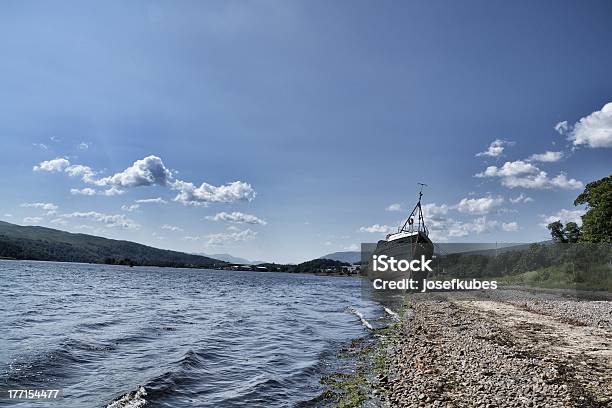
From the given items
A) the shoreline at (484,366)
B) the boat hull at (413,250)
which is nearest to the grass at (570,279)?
the boat hull at (413,250)

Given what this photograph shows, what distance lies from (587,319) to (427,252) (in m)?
42.8

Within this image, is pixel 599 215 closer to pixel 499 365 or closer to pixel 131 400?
pixel 499 365

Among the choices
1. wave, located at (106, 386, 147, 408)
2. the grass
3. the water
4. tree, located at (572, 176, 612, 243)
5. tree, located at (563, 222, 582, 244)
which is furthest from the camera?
tree, located at (563, 222, 582, 244)

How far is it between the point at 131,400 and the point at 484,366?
1193 centimetres

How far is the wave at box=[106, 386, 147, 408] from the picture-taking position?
38.9 ft

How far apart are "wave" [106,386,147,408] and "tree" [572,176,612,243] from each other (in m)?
72.5

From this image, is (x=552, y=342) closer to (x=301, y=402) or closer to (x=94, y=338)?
(x=301, y=402)

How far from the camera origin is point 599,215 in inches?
2522

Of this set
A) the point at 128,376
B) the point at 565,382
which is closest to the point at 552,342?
the point at 565,382

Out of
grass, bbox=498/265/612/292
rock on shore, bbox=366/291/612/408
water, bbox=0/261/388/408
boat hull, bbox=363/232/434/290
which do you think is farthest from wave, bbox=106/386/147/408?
grass, bbox=498/265/612/292

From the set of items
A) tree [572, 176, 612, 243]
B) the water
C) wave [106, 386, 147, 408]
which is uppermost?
tree [572, 176, 612, 243]

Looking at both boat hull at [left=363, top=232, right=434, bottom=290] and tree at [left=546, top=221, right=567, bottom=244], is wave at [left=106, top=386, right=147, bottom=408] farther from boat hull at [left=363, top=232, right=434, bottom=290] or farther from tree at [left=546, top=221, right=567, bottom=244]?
tree at [left=546, top=221, right=567, bottom=244]

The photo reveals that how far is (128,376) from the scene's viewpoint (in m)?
15.0

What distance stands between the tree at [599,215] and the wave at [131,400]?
72.5m
